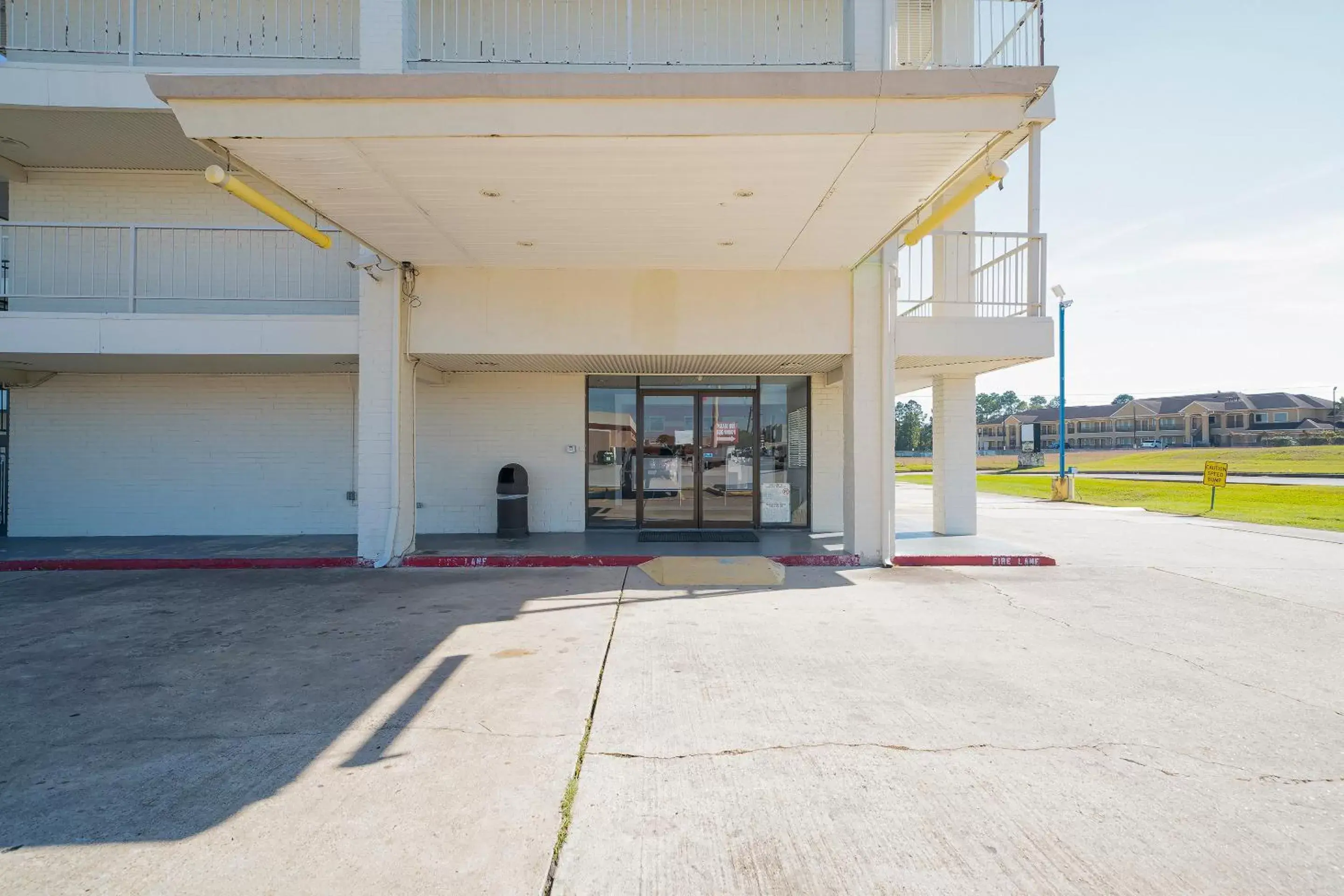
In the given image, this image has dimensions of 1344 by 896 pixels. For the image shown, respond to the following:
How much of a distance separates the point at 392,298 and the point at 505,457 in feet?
11.8

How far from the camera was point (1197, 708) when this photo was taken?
179 inches

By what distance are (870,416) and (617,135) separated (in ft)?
18.6

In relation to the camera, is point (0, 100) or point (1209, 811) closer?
point (1209, 811)

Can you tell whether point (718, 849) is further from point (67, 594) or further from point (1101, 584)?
point (67, 594)

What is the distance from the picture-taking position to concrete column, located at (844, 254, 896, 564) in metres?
9.73

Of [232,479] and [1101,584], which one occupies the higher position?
[232,479]

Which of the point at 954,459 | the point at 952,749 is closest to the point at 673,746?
the point at 952,749

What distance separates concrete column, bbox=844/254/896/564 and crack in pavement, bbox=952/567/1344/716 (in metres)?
1.58

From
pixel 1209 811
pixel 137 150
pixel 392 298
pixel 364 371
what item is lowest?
pixel 1209 811

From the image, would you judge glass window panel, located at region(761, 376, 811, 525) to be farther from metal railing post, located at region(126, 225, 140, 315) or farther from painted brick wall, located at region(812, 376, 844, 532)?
metal railing post, located at region(126, 225, 140, 315)

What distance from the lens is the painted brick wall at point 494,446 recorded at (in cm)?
1226

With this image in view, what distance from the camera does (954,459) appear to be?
12.2 meters

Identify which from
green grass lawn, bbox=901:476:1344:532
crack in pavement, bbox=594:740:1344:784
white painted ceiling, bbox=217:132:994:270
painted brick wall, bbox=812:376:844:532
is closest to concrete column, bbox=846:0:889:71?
white painted ceiling, bbox=217:132:994:270

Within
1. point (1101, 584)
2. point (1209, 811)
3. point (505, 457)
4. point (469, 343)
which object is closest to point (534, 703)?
point (1209, 811)
